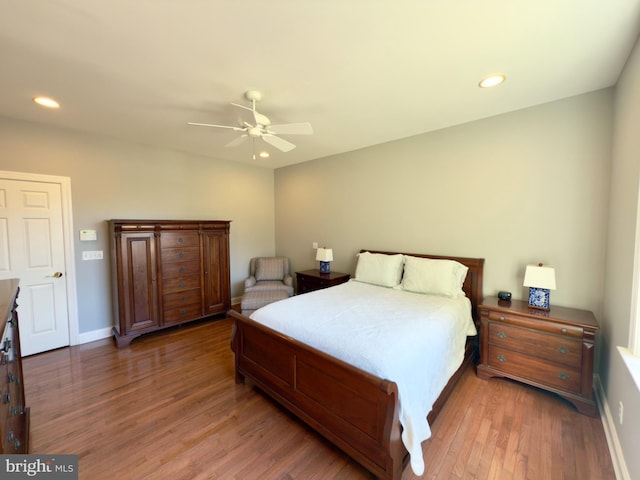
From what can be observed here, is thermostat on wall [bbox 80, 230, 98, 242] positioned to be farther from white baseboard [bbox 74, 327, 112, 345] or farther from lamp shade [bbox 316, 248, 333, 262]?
lamp shade [bbox 316, 248, 333, 262]

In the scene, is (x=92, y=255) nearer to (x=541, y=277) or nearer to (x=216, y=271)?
(x=216, y=271)

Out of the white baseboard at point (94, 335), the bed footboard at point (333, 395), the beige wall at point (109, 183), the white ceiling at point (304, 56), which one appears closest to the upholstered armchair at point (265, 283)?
the beige wall at point (109, 183)

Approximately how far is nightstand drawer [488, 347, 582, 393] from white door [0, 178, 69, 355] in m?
4.86

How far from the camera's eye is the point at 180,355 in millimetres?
3057

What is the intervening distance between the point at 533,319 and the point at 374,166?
2.59 m

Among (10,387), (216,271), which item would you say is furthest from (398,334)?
(216,271)

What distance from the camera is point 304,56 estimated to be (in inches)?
72.4

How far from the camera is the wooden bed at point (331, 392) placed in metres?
1.45

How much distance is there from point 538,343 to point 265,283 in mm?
3711

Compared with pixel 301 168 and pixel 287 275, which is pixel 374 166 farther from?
pixel 287 275

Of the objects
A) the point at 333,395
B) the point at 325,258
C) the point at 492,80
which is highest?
the point at 492,80

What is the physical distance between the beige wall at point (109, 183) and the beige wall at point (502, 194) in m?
2.13

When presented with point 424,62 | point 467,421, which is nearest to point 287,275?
point 467,421

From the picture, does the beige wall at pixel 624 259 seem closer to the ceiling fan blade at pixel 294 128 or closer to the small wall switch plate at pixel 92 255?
the ceiling fan blade at pixel 294 128
